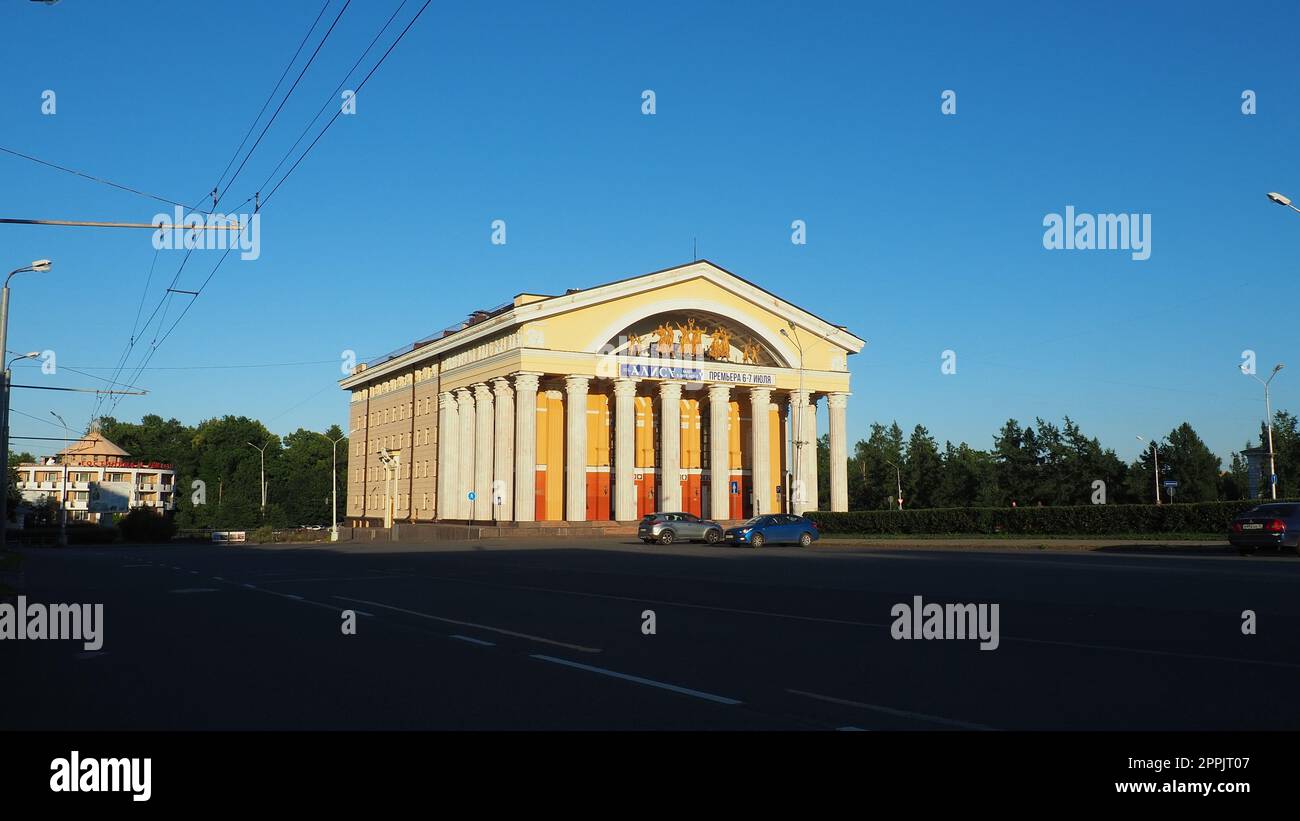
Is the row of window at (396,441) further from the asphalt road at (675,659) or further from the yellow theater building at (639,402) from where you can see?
the asphalt road at (675,659)

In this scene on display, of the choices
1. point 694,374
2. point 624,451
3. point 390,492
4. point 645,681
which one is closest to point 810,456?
point 694,374

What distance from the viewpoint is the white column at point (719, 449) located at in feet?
217

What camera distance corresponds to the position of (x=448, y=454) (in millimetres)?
72000

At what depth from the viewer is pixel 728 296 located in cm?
6675

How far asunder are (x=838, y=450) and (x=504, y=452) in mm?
21971

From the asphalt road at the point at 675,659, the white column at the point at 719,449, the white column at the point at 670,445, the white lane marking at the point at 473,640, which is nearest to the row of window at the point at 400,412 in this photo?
the white column at the point at 670,445

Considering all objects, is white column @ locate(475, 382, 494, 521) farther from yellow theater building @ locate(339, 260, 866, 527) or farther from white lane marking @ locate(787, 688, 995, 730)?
white lane marking @ locate(787, 688, 995, 730)

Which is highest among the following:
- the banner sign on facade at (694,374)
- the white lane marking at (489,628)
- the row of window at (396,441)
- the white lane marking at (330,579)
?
the banner sign on facade at (694,374)

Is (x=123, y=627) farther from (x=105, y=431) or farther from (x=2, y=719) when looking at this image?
(x=105, y=431)

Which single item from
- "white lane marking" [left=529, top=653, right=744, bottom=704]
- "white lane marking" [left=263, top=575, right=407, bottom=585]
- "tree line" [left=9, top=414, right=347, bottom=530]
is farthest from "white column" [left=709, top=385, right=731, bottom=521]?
"tree line" [left=9, top=414, right=347, bottom=530]

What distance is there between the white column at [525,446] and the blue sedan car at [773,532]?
18937 mm

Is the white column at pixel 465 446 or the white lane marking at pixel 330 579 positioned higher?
the white column at pixel 465 446

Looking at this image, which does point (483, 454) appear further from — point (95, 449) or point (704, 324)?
point (95, 449)
